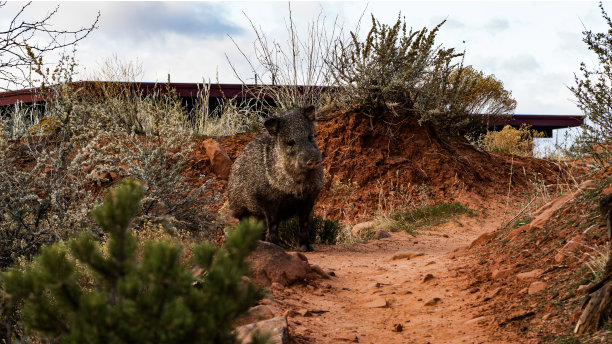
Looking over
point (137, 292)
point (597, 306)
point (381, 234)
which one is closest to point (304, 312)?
point (597, 306)

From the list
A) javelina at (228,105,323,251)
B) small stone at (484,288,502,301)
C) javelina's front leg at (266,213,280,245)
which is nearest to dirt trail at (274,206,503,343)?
small stone at (484,288,502,301)

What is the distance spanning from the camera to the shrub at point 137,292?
1.76 meters

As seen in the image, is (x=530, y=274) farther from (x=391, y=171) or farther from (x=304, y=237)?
(x=391, y=171)

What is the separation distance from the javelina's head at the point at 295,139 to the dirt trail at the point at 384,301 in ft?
3.54

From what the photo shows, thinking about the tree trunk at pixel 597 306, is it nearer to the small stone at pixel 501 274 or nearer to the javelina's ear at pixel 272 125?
the small stone at pixel 501 274

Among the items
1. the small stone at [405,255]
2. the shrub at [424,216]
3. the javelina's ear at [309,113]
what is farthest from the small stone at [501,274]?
the shrub at [424,216]

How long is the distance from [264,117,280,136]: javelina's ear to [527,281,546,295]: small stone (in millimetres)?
3336

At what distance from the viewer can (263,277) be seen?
4988mm

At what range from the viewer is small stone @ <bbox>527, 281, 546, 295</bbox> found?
393 centimetres

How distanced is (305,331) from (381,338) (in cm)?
Result: 49

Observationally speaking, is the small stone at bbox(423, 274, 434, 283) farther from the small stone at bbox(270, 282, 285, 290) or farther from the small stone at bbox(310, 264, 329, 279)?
the small stone at bbox(270, 282, 285, 290)

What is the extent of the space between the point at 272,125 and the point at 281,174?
0.55 metres

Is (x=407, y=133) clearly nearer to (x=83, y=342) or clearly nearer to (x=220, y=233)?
(x=220, y=233)

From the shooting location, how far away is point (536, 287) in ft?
13.0
